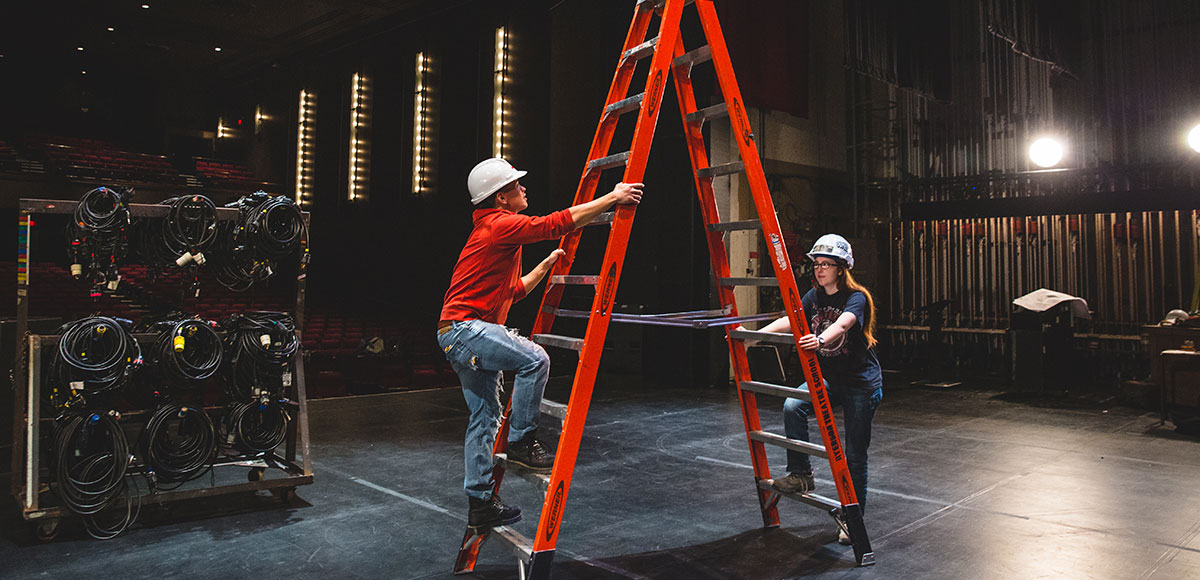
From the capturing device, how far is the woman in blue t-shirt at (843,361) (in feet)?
12.7

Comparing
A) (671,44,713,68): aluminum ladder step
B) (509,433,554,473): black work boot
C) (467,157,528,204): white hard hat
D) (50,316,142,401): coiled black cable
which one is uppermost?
(671,44,713,68): aluminum ladder step

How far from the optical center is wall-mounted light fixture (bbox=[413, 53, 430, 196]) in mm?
16484

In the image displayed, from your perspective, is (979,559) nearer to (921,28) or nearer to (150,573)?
(150,573)

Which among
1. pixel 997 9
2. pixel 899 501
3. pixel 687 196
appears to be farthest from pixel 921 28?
pixel 899 501

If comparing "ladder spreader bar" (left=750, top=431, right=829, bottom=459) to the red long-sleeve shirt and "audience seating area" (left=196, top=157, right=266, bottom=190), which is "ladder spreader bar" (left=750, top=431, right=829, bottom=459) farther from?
"audience seating area" (left=196, top=157, right=266, bottom=190)

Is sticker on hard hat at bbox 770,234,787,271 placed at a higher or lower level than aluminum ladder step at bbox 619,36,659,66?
lower

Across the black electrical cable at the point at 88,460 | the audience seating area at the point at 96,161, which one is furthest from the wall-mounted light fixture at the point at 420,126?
the black electrical cable at the point at 88,460

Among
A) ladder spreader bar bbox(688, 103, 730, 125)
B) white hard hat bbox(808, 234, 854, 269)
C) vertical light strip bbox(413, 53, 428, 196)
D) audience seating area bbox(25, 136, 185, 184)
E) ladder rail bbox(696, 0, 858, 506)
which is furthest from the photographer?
audience seating area bbox(25, 136, 185, 184)

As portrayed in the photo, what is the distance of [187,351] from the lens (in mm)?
4785

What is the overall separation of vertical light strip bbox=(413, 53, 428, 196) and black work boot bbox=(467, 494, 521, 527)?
13.8 meters

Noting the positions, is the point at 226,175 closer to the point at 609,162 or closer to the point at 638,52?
the point at 638,52

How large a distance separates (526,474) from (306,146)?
1980 centimetres

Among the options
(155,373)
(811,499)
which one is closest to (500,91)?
(155,373)

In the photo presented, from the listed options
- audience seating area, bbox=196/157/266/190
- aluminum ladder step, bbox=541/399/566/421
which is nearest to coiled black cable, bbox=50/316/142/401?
aluminum ladder step, bbox=541/399/566/421
